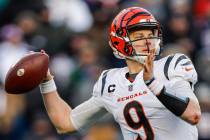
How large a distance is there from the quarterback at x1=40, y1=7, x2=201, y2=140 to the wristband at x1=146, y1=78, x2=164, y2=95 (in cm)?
7

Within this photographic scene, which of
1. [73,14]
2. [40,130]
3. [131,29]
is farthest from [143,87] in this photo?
[73,14]

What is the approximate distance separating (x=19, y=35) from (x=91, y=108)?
4.75 meters

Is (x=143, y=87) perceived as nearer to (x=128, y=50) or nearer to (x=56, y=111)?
(x=128, y=50)

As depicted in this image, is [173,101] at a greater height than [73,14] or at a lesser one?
greater

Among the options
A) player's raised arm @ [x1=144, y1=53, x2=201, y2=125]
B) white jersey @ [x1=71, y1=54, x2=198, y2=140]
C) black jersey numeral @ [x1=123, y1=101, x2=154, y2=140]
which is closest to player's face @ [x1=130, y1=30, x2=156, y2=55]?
white jersey @ [x1=71, y1=54, x2=198, y2=140]

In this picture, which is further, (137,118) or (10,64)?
(10,64)

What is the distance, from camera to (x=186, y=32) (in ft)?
34.7

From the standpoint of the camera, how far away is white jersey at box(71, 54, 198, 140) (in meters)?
5.33

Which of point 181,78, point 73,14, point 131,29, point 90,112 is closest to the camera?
point 181,78

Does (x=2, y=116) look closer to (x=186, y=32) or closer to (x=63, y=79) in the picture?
(x=63, y=79)

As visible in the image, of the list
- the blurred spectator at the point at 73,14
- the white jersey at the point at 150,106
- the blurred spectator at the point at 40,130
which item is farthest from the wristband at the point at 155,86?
the blurred spectator at the point at 73,14

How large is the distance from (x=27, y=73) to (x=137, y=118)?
3.06 feet

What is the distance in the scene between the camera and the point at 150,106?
17.8 ft

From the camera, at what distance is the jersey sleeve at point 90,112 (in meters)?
5.88
